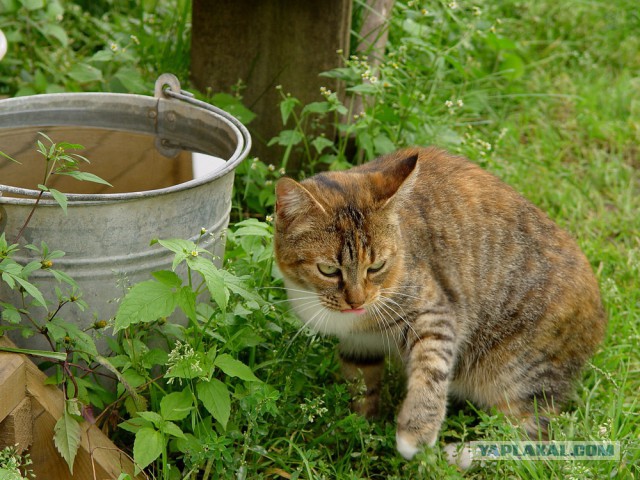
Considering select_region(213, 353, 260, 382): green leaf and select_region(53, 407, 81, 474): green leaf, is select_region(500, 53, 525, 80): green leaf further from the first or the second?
select_region(53, 407, 81, 474): green leaf

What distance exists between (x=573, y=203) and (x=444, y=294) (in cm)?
194

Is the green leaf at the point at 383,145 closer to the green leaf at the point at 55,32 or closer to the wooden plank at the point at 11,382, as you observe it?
the green leaf at the point at 55,32

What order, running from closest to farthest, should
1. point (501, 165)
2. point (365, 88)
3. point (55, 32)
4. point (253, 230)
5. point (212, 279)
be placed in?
1. point (212, 279)
2. point (253, 230)
3. point (365, 88)
4. point (55, 32)
5. point (501, 165)

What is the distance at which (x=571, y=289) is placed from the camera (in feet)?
11.4

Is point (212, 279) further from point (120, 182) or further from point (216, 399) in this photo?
point (120, 182)

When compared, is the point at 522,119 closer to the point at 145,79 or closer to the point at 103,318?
the point at 145,79

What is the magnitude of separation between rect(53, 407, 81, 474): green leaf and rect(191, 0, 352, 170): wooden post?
7.20 feet

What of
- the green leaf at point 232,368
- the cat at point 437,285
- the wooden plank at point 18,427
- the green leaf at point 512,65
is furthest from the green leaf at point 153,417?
the green leaf at point 512,65

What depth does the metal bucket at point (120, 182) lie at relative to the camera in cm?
282

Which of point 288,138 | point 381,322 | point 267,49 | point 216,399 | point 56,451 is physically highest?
point 267,49

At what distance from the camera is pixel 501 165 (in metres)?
5.13

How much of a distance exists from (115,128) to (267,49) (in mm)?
1169

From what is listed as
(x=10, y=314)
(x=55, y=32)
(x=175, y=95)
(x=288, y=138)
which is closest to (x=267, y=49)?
(x=288, y=138)

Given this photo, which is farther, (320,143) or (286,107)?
(320,143)
